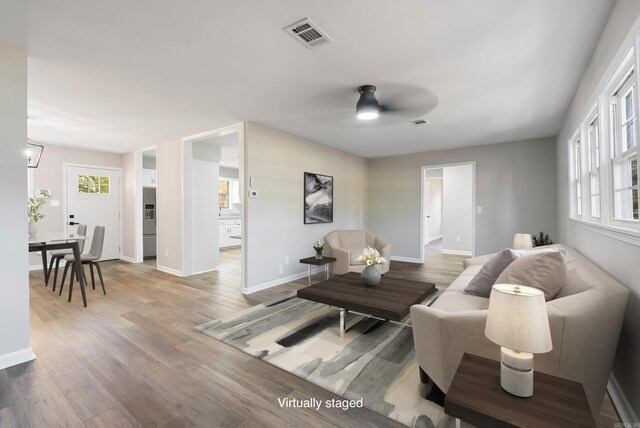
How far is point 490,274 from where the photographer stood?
95.3 inches

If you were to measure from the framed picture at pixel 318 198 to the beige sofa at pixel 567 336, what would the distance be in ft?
12.3

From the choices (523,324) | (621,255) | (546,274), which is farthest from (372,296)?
(621,255)

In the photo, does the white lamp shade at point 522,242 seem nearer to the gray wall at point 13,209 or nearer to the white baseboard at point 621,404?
the white baseboard at point 621,404

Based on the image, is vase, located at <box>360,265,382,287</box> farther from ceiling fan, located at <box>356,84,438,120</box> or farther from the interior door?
the interior door

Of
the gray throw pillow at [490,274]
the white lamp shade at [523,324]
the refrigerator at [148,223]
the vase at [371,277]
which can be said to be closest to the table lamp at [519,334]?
the white lamp shade at [523,324]

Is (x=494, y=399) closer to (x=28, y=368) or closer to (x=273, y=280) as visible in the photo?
(x=28, y=368)

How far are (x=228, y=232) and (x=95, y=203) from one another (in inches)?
128

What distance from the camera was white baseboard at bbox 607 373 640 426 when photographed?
1.57 meters

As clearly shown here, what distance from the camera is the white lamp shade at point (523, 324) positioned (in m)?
1.11

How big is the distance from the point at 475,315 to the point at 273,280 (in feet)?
11.6

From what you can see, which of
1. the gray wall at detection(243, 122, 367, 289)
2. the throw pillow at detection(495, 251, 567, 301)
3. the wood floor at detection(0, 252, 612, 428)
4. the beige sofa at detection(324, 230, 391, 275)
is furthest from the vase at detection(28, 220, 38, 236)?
the throw pillow at detection(495, 251, 567, 301)

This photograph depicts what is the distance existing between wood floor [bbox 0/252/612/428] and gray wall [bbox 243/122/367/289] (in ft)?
3.12

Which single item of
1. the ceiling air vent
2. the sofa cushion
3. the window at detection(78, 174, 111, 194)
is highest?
the ceiling air vent

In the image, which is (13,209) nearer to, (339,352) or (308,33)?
(308,33)
